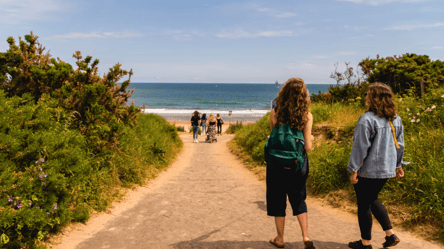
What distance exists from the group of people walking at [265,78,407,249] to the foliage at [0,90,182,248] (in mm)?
2773

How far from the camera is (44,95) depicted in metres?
5.71

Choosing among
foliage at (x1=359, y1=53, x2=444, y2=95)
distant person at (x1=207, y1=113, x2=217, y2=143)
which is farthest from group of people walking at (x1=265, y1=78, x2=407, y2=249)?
distant person at (x1=207, y1=113, x2=217, y2=143)

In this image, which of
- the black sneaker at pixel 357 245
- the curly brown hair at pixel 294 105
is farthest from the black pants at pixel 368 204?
the curly brown hair at pixel 294 105

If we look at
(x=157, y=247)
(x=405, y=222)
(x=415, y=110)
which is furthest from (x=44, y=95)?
(x=415, y=110)

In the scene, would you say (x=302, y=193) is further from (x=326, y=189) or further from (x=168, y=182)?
(x=168, y=182)

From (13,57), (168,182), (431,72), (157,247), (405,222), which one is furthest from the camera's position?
(431,72)

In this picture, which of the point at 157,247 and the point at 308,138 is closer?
the point at 308,138

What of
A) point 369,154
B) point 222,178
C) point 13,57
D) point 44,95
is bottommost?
point 222,178

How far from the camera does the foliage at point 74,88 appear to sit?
593 centimetres

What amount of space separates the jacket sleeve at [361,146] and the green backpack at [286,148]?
563 millimetres

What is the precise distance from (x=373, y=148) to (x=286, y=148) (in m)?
0.97

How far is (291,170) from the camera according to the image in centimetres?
324

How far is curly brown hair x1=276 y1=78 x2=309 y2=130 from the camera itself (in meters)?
3.24

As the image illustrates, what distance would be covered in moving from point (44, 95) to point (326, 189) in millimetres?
5830
